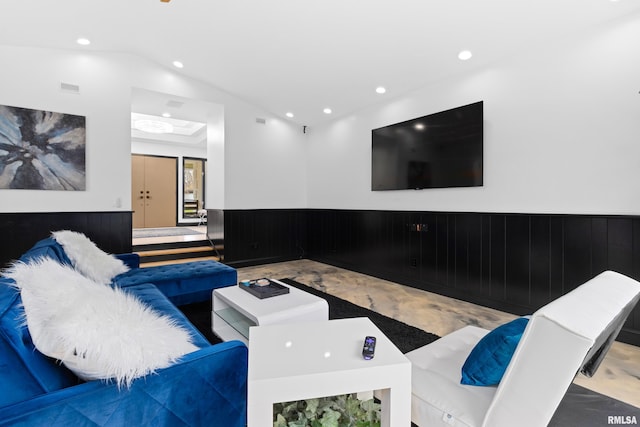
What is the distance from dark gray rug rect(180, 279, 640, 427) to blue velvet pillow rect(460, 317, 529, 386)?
0.29 m

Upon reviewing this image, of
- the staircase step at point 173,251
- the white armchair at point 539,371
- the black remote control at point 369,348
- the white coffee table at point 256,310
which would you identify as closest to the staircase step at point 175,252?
the staircase step at point 173,251

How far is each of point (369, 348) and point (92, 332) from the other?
92cm

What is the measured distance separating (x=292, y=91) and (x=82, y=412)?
4529mm

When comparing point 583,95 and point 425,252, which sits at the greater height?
point 583,95

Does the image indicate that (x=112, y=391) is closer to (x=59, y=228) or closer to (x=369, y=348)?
(x=369, y=348)

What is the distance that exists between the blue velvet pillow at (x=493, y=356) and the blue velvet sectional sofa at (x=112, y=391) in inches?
34.6

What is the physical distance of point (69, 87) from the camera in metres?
3.87

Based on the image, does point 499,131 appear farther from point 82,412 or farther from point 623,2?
point 82,412

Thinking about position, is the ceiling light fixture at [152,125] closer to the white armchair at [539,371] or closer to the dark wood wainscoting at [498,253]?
the dark wood wainscoting at [498,253]

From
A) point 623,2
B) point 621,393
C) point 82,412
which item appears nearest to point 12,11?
point 82,412

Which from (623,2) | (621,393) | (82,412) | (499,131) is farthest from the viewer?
(499,131)

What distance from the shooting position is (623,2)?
7.94 feet

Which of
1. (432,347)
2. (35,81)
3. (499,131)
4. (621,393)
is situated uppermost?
(35,81)

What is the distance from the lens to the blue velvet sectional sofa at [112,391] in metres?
0.87
